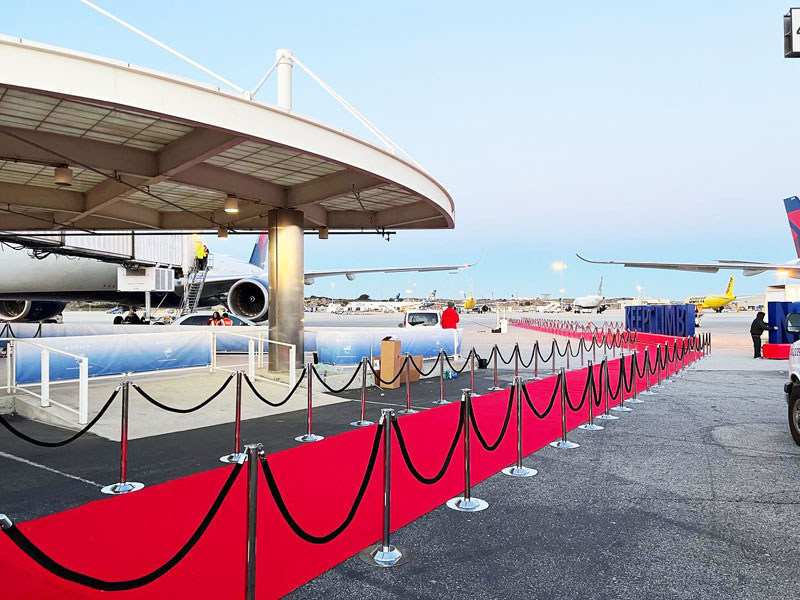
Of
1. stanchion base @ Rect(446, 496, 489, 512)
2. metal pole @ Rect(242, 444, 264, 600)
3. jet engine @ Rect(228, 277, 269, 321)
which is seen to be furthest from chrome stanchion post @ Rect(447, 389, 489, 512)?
jet engine @ Rect(228, 277, 269, 321)

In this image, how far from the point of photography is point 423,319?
19.1 metres

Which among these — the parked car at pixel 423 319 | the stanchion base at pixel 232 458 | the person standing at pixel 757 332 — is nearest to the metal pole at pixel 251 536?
the stanchion base at pixel 232 458

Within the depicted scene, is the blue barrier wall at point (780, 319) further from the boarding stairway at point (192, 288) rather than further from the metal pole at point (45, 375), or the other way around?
the boarding stairway at point (192, 288)

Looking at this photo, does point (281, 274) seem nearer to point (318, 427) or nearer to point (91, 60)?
point (318, 427)

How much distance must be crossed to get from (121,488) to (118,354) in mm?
6605

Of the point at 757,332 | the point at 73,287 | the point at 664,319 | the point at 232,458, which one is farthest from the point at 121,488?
the point at 664,319

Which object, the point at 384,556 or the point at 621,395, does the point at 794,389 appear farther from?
the point at 384,556

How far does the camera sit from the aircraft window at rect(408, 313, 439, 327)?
18.9m

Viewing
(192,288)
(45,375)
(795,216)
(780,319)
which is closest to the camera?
(45,375)

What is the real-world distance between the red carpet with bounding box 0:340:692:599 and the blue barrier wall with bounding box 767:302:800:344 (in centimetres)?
1779

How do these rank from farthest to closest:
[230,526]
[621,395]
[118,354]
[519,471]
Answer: [118,354]
[621,395]
[519,471]
[230,526]

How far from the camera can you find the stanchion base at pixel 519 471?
628 cm

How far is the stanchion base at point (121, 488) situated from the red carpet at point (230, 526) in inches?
7.8

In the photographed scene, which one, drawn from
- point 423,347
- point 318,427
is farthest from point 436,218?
point 318,427
